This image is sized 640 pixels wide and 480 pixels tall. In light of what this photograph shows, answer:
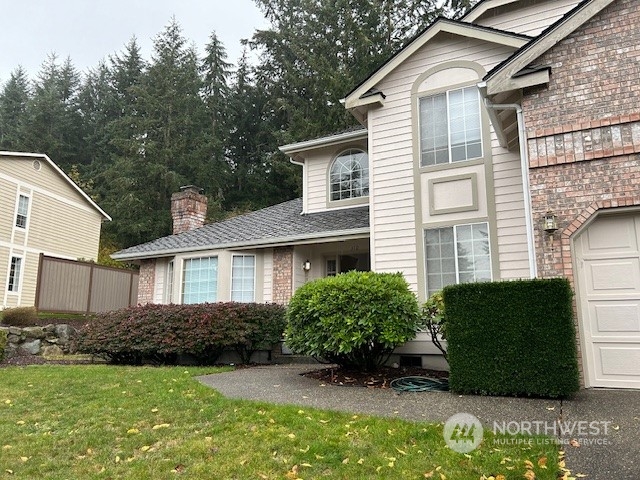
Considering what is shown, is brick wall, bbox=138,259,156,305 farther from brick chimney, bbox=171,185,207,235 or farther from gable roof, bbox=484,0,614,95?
gable roof, bbox=484,0,614,95

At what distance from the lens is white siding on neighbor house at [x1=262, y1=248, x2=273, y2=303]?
467 inches

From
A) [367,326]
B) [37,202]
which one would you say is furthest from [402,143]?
[37,202]

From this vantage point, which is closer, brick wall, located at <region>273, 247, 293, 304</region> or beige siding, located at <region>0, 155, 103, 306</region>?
brick wall, located at <region>273, 247, 293, 304</region>

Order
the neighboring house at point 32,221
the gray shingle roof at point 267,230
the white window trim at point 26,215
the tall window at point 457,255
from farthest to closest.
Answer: the white window trim at point 26,215 < the neighboring house at point 32,221 < the gray shingle roof at point 267,230 < the tall window at point 457,255

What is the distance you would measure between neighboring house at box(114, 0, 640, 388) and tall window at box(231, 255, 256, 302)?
3cm

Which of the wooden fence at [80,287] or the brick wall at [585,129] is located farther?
the wooden fence at [80,287]

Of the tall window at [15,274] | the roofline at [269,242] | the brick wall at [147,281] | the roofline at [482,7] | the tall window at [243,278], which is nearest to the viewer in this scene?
the roofline at [482,7]

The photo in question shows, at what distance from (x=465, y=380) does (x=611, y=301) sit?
7.44ft

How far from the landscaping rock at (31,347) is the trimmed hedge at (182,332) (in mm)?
2713

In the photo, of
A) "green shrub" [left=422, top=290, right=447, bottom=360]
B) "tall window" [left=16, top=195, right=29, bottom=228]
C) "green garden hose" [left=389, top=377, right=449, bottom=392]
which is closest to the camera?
"green garden hose" [left=389, top=377, right=449, bottom=392]

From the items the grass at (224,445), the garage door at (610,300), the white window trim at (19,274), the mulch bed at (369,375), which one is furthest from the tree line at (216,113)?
the grass at (224,445)

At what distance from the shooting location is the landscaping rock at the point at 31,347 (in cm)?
1255

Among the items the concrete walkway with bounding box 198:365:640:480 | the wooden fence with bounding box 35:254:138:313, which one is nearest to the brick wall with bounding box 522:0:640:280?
the concrete walkway with bounding box 198:365:640:480

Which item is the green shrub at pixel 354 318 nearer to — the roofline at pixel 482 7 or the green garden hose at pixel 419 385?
the green garden hose at pixel 419 385
